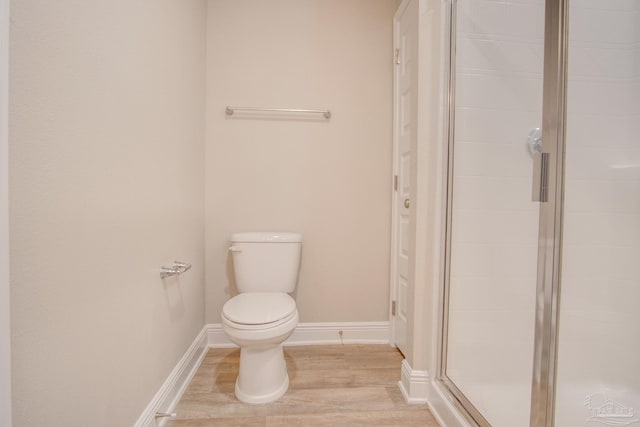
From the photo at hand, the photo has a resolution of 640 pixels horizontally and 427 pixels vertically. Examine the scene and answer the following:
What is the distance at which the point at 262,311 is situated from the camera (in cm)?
123

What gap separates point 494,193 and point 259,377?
4.57 ft

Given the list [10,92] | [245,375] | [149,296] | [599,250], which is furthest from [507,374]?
[10,92]

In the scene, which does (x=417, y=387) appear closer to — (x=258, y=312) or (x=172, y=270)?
(x=258, y=312)

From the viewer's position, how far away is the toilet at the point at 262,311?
1178 mm

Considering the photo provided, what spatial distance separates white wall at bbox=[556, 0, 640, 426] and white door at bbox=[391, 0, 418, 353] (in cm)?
71

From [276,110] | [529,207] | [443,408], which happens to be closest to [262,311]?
[443,408]

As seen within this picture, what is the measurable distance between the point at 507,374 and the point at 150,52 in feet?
6.52

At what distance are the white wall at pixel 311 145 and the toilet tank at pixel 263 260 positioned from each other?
0.17 meters

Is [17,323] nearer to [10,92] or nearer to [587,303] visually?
[10,92]

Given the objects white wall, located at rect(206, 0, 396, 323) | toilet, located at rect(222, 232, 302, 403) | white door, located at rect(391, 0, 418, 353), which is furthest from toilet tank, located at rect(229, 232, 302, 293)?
white door, located at rect(391, 0, 418, 353)

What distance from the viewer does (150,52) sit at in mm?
1039

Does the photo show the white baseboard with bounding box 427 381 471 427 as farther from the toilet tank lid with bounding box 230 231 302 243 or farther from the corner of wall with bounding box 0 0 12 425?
the corner of wall with bounding box 0 0 12 425

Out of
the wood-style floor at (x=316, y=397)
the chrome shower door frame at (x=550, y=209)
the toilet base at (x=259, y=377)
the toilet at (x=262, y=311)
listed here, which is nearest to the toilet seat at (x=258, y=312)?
the toilet at (x=262, y=311)

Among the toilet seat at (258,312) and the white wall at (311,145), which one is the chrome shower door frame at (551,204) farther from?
the white wall at (311,145)
